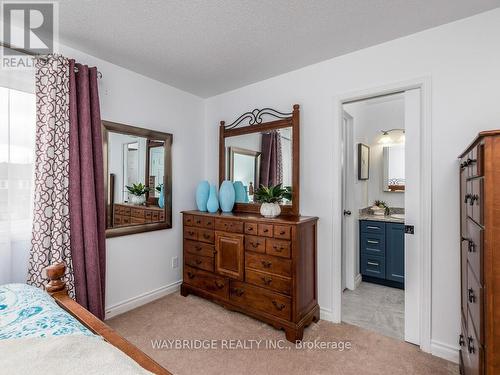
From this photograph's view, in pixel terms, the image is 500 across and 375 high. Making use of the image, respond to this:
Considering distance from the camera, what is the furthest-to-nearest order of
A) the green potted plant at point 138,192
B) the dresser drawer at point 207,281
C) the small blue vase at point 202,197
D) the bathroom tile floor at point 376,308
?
the small blue vase at point 202,197 < the green potted plant at point 138,192 < the dresser drawer at point 207,281 < the bathroom tile floor at point 376,308

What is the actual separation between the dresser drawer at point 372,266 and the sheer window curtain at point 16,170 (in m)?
3.65

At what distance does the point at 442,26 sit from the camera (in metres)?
1.93

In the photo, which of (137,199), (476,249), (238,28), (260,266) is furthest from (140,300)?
(476,249)

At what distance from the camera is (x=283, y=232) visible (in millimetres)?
2209

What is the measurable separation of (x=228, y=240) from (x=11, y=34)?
2396 mm

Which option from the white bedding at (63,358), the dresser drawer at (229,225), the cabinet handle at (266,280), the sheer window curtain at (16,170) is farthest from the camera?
the dresser drawer at (229,225)

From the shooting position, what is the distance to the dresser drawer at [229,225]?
2510 mm

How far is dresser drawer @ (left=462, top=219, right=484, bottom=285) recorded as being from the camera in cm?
117

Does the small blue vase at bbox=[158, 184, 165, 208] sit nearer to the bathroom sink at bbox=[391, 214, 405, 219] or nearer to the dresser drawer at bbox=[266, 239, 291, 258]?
the dresser drawer at bbox=[266, 239, 291, 258]

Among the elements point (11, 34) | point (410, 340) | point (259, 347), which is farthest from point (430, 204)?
point (11, 34)

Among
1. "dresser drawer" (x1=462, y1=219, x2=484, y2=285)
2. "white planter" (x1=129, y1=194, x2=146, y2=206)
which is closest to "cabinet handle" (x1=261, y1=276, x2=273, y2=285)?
"dresser drawer" (x1=462, y1=219, x2=484, y2=285)

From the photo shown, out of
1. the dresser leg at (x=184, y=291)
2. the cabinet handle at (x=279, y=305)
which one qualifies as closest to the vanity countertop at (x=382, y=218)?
the cabinet handle at (x=279, y=305)

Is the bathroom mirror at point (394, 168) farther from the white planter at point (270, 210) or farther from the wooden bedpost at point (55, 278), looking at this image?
the wooden bedpost at point (55, 278)

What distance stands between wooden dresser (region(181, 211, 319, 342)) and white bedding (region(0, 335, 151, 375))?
61.0 inches
